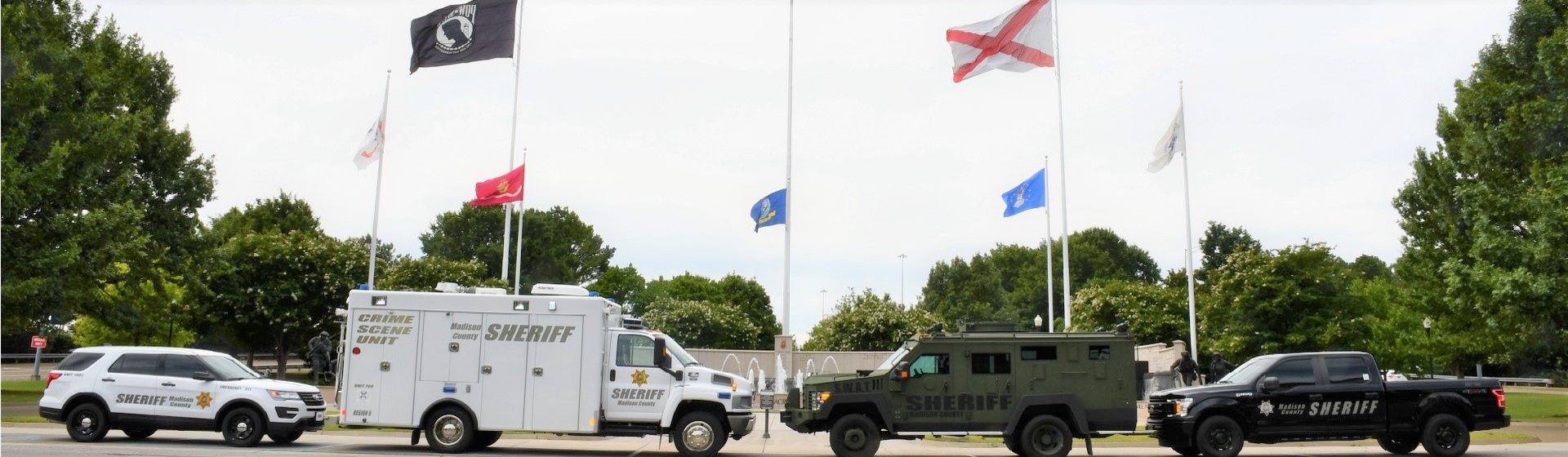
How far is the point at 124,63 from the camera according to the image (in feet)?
121

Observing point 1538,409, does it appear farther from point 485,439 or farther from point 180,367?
point 180,367

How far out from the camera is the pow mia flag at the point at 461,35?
30.5 metres

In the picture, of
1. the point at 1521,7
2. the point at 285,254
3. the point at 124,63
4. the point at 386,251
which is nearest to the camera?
the point at 1521,7

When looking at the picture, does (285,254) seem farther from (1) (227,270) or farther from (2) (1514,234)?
(2) (1514,234)

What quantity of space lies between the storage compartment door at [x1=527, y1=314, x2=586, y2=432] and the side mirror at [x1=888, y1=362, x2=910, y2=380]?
4851mm

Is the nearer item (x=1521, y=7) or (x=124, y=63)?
(x=1521, y=7)

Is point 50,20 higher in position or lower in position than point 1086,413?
higher

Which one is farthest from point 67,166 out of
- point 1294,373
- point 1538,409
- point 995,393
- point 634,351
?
point 1538,409

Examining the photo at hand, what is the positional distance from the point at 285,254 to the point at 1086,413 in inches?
1693

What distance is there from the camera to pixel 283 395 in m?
18.3

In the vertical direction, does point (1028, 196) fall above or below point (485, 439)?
above

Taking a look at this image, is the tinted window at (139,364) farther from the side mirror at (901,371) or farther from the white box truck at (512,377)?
the side mirror at (901,371)

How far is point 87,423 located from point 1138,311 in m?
44.9

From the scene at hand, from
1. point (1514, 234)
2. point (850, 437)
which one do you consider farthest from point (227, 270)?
point (1514, 234)
